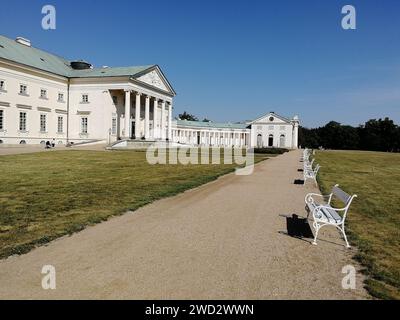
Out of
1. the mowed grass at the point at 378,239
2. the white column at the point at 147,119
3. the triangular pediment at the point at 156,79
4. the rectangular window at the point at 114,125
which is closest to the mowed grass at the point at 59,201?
the mowed grass at the point at 378,239

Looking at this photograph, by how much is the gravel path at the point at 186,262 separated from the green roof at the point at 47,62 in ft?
136

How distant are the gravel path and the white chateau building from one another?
40.6 metres

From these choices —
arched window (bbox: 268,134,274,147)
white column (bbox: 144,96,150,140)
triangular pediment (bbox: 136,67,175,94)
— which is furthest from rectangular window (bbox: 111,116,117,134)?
arched window (bbox: 268,134,274,147)

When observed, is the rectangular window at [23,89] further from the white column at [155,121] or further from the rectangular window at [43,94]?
the white column at [155,121]

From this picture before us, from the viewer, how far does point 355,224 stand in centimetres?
769

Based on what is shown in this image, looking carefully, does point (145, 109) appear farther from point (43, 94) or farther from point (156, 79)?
point (43, 94)

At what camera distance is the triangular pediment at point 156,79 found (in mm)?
57056

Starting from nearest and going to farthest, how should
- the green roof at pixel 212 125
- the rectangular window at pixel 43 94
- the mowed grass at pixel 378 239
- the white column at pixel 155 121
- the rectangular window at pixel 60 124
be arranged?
the mowed grass at pixel 378 239 → the rectangular window at pixel 43 94 → the rectangular window at pixel 60 124 → the white column at pixel 155 121 → the green roof at pixel 212 125

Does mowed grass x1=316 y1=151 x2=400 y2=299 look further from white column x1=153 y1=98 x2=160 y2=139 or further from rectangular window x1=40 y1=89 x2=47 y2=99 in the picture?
white column x1=153 y1=98 x2=160 y2=139

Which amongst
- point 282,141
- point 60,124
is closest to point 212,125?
point 282,141

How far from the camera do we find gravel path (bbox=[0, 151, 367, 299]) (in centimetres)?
412

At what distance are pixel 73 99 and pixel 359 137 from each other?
292ft

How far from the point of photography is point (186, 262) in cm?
508
